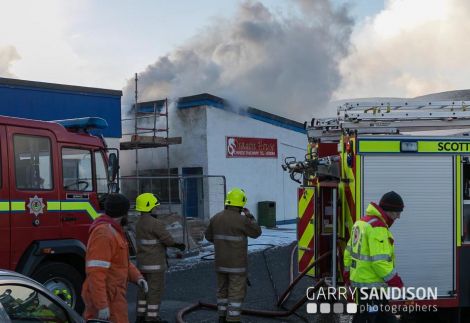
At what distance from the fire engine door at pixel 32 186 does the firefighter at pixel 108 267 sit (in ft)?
6.55

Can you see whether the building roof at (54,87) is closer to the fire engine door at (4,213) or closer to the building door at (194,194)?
the building door at (194,194)

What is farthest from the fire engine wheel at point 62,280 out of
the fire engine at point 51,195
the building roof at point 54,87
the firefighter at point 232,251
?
the building roof at point 54,87

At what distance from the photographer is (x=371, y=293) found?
479cm

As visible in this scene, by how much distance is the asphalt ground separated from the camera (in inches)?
286

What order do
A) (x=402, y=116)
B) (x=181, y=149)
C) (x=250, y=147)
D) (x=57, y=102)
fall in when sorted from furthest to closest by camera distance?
1. (x=250, y=147)
2. (x=181, y=149)
3. (x=57, y=102)
4. (x=402, y=116)

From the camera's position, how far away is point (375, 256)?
4.70 metres

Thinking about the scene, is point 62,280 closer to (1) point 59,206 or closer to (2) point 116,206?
(1) point 59,206

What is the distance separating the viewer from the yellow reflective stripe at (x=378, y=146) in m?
5.96

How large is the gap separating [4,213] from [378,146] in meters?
4.11

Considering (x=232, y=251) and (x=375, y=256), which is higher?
(x=375, y=256)

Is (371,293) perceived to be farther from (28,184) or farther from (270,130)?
(270,130)

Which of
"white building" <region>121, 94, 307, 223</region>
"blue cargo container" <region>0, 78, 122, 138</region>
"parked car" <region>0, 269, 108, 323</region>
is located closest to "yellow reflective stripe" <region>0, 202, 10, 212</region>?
"parked car" <region>0, 269, 108, 323</region>

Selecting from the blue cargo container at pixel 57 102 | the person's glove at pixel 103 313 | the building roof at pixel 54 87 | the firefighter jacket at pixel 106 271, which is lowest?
the person's glove at pixel 103 313

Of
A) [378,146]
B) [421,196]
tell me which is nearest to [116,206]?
[378,146]
